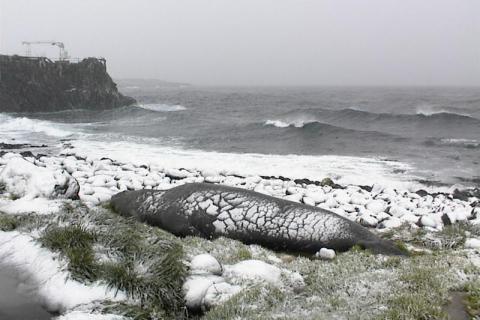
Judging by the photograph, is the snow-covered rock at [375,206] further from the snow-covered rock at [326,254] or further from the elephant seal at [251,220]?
the snow-covered rock at [326,254]

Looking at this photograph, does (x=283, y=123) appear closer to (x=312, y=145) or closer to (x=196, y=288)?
(x=312, y=145)

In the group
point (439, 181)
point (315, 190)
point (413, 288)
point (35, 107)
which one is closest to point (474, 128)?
point (439, 181)

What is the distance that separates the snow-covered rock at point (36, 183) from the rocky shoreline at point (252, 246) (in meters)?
0.02

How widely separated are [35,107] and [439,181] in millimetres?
58680

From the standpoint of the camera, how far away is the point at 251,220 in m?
8.38

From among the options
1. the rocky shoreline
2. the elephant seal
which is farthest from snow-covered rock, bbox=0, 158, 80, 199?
the elephant seal

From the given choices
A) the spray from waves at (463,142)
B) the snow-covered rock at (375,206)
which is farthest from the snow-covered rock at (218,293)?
the spray from waves at (463,142)

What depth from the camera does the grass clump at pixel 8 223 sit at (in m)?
6.99

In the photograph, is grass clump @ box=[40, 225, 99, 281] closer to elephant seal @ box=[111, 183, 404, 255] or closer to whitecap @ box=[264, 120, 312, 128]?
elephant seal @ box=[111, 183, 404, 255]

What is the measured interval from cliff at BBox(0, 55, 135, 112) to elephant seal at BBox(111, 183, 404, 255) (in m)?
57.8

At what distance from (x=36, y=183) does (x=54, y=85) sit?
6077cm

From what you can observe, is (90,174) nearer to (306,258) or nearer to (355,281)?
(306,258)

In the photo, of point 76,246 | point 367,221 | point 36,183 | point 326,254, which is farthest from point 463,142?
point 76,246

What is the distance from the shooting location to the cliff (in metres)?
59.5
